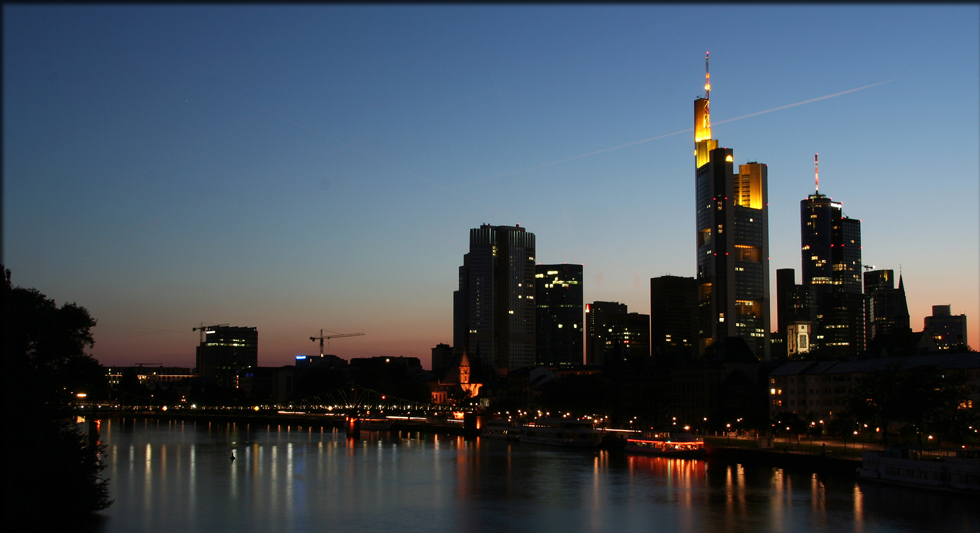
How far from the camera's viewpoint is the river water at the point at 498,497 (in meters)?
46.2

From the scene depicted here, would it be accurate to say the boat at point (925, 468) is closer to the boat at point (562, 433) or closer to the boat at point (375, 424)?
the boat at point (562, 433)

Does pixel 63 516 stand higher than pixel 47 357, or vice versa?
pixel 47 357

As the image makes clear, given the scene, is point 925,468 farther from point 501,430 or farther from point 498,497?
point 501,430

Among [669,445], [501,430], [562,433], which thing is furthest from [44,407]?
[501,430]

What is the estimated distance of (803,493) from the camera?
183ft

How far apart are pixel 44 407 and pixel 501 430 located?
9112 cm

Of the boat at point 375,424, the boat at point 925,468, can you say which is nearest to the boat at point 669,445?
the boat at point 925,468

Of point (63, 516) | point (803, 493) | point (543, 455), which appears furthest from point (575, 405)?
point (63, 516)

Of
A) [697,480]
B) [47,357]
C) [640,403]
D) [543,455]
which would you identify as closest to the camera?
[47,357]

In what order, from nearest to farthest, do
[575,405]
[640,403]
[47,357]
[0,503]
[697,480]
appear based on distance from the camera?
[0,503]
[47,357]
[697,480]
[640,403]
[575,405]

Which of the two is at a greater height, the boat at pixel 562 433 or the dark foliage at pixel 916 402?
the dark foliage at pixel 916 402

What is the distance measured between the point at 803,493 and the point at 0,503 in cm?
4333

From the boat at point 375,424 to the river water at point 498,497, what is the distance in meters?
57.7

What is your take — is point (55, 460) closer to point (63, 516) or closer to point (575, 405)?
point (63, 516)
